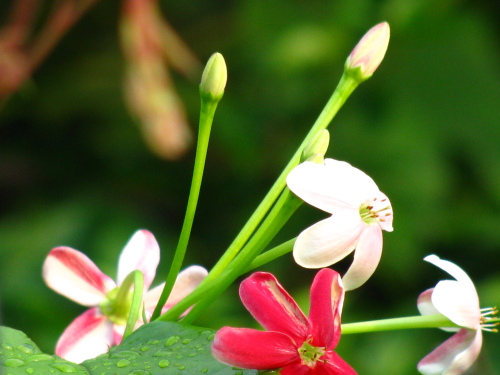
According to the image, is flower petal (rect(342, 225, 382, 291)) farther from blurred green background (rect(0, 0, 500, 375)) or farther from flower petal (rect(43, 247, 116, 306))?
blurred green background (rect(0, 0, 500, 375))

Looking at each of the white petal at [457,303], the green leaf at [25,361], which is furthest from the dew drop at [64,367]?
the white petal at [457,303]

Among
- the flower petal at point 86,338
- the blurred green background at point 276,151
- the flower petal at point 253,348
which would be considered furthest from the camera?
the blurred green background at point 276,151

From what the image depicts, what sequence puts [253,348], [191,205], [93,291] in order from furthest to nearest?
[93,291] → [191,205] → [253,348]

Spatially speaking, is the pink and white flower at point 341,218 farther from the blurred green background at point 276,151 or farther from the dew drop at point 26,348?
the blurred green background at point 276,151

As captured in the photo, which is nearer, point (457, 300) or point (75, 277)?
point (457, 300)

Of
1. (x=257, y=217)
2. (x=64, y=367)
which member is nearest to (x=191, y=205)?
(x=257, y=217)

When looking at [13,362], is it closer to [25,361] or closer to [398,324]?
[25,361]

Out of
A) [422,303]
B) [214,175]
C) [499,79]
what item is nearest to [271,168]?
[214,175]
